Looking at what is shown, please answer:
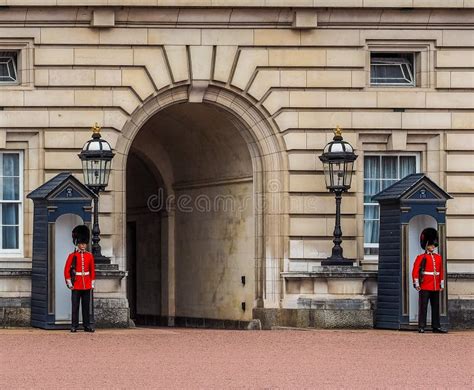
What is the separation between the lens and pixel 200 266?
31.2 m

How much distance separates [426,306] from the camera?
86.8ft

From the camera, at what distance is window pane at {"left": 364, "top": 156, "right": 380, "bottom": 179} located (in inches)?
1131

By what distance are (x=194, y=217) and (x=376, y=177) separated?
4021mm

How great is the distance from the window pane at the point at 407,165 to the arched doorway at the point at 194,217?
2.28m

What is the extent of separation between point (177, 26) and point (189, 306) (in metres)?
5.72

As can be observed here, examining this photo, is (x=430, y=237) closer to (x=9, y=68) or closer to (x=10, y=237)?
(x=10, y=237)

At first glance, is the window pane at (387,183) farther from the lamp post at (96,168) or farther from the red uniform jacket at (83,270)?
the red uniform jacket at (83,270)

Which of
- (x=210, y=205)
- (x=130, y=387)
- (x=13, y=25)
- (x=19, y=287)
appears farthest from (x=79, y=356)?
(x=210, y=205)

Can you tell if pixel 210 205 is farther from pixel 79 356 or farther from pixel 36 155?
pixel 79 356

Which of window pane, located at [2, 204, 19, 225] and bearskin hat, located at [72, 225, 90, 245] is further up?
window pane, located at [2, 204, 19, 225]

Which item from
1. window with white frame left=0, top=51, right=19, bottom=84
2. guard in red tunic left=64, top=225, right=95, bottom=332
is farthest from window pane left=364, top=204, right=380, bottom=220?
window with white frame left=0, top=51, right=19, bottom=84

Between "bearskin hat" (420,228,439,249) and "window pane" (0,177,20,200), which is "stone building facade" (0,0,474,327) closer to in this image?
"window pane" (0,177,20,200)

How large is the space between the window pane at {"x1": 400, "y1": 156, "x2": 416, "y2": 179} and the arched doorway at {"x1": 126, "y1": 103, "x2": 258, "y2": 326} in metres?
2.28

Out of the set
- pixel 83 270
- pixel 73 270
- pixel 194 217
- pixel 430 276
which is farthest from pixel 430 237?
pixel 194 217
